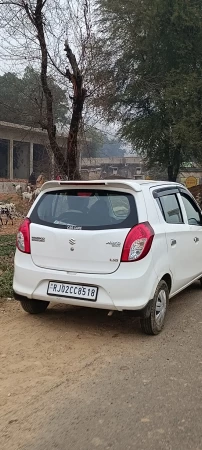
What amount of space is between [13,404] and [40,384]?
34 cm

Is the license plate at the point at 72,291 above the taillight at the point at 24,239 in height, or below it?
below

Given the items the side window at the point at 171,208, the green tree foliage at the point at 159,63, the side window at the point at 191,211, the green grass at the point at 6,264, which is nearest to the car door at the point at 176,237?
the side window at the point at 171,208

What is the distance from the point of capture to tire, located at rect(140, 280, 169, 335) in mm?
4449

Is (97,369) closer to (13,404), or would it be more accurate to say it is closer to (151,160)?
(13,404)

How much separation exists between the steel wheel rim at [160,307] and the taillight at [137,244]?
641 mm

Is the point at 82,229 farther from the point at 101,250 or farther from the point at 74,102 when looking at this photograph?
the point at 74,102

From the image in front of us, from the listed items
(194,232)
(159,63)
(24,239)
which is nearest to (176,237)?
(194,232)

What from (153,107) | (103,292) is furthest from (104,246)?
(153,107)

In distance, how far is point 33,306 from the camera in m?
5.10

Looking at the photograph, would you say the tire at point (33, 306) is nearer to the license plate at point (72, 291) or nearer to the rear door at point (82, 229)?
the license plate at point (72, 291)

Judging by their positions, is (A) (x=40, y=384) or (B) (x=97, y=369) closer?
(A) (x=40, y=384)

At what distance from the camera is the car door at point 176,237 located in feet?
16.3

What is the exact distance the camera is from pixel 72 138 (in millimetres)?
10031

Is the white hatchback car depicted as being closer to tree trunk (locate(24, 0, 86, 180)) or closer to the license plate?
the license plate
